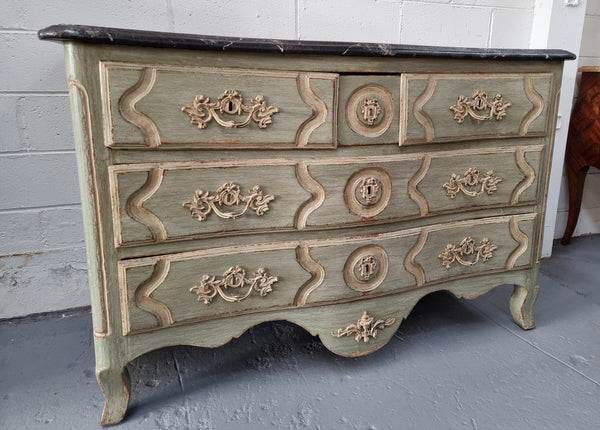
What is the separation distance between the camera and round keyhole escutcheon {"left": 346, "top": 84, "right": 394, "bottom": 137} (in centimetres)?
135

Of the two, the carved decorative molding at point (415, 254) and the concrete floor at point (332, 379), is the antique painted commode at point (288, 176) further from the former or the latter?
the concrete floor at point (332, 379)

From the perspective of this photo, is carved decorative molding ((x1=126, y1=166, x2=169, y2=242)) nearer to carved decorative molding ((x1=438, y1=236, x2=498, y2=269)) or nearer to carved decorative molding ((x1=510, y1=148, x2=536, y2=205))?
carved decorative molding ((x1=438, y1=236, x2=498, y2=269))

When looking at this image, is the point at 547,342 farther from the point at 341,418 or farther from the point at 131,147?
the point at 131,147

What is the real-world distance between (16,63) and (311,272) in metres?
1.44

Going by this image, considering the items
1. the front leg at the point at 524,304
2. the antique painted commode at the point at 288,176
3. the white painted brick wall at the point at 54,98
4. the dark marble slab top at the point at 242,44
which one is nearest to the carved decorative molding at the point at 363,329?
the antique painted commode at the point at 288,176

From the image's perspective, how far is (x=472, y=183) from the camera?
158 cm

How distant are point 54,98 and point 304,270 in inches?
50.6

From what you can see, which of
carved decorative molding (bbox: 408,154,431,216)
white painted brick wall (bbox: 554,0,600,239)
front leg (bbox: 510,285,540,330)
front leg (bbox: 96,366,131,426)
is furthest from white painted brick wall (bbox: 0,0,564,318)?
front leg (bbox: 510,285,540,330)

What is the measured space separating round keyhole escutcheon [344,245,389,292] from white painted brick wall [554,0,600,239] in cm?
193

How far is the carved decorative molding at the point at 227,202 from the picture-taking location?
1.26 meters

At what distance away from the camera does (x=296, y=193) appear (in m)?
1.35

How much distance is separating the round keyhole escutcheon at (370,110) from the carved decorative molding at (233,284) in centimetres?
52

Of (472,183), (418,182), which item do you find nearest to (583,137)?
(472,183)

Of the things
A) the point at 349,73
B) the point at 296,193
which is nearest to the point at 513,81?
the point at 349,73
